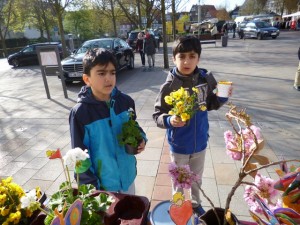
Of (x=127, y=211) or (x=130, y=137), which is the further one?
(x=130, y=137)

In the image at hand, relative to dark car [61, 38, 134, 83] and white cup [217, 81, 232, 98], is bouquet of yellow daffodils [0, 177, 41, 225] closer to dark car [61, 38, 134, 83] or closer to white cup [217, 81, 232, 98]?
white cup [217, 81, 232, 98]

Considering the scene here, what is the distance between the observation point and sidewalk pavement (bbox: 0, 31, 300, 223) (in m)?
3.27

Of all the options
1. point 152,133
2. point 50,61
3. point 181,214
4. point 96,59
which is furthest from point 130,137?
point 50,61

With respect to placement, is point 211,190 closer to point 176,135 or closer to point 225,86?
point 176,135

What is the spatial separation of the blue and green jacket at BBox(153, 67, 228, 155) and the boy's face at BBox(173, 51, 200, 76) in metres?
0.07

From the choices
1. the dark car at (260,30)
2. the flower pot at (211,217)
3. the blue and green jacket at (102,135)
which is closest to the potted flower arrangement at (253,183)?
the flower pot at (211,217)

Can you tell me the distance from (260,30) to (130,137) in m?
25.4

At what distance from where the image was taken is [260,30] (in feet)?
77.8

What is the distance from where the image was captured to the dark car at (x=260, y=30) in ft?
77.6

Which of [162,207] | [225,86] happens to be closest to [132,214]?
[162,207]

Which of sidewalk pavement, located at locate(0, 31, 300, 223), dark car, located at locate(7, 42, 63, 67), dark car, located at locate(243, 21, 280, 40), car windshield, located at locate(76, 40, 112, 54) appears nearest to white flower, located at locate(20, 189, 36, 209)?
sidewalk pavement, located at locate(0, 31, 300, 223)

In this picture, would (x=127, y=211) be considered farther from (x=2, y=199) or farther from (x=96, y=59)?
(x=96, y=59)

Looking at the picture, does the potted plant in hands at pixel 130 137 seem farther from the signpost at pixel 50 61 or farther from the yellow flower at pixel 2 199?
the signpost at pixel 50 61

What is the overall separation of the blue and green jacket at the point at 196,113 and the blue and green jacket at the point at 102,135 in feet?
1.01
